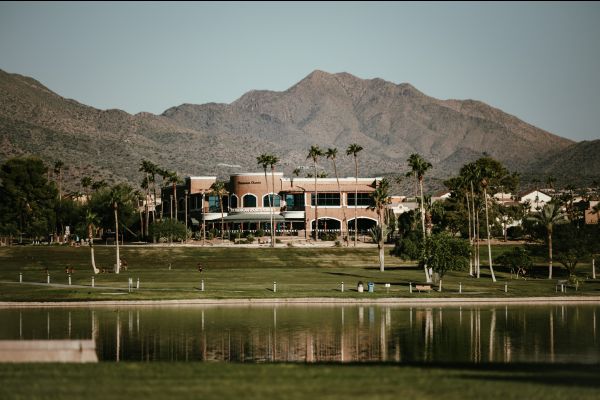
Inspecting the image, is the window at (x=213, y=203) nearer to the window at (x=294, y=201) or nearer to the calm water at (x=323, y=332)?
the window at (x=294, y=201)

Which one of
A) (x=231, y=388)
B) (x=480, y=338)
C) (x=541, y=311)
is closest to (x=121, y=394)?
(x=231, y=388)

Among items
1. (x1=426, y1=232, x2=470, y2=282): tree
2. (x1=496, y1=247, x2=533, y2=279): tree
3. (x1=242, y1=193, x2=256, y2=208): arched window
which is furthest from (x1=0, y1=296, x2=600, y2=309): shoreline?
(x1=242, y1=193, x2=256, y2=208): arched window

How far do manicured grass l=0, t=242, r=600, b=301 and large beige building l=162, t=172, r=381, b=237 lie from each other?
132 ft

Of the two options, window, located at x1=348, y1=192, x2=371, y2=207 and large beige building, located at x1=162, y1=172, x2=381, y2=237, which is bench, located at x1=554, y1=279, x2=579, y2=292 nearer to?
large beige building, located at x1=162, y1=172, x2=381, y2=237

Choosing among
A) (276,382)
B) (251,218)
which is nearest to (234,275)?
(276,382)

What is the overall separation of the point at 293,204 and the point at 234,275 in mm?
75168

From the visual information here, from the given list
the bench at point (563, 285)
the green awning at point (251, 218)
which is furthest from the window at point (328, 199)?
the bench at point (563, 285)

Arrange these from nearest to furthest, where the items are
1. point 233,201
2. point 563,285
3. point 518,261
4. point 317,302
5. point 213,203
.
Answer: point 317,302, point 563,285, point 518,261, point 233,201, point 213,203

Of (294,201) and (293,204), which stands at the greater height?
(294,201)

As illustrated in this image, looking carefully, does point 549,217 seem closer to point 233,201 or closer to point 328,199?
point 328,199

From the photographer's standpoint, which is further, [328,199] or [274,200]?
[274,200]

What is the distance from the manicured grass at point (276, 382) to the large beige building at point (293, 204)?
414 feet

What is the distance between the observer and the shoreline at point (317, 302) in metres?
63.2

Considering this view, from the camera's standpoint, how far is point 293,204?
16238 cm
